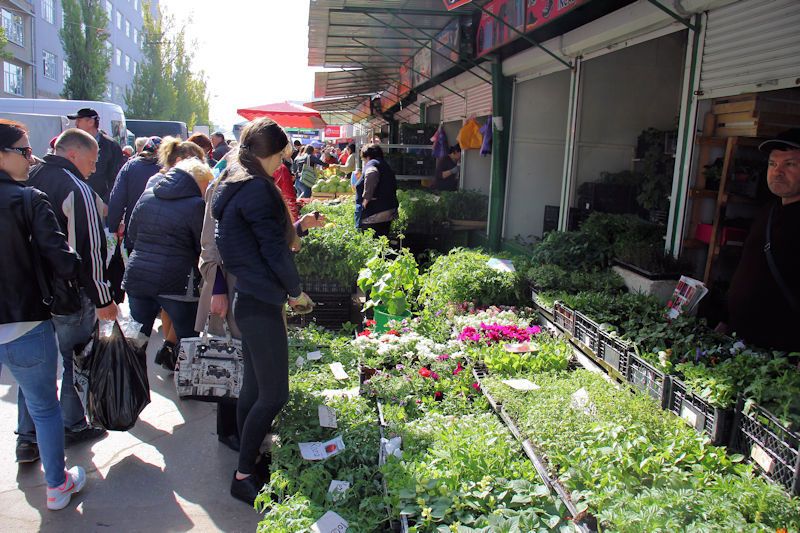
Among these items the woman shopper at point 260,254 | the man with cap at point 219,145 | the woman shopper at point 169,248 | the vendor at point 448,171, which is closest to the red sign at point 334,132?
the man with cap at point 219,145

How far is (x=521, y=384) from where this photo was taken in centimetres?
330

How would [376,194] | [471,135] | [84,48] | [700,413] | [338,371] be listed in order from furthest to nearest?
[84,48] → [471,135] → [376,194] → [338,371] → [700,413]

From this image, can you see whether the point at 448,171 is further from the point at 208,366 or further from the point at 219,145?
the point at 208,366

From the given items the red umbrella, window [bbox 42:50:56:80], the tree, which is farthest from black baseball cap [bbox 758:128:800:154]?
window [bbox 42:50:56:80]

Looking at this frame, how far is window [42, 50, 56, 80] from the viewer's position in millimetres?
34500

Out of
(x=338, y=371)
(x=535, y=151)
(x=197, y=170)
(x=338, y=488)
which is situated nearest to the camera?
(x=338, y=488)

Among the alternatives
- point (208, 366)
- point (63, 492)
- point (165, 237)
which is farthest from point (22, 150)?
point (63, 492)

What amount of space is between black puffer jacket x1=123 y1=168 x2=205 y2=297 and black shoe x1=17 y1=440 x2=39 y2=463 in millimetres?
1145

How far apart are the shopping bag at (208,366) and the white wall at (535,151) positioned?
5.56 meters

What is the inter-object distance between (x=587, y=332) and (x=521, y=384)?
75 cm

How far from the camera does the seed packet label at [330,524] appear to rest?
2.50m

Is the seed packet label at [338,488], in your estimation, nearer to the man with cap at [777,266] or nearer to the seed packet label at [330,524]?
the seed packet label at [330,524]

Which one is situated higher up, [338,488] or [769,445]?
[769,445]

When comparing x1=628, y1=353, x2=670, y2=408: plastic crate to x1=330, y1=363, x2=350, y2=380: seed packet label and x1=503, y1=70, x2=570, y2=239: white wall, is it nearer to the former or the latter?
x1=330, y1=363, x2=350, y2=380: seed packet label
